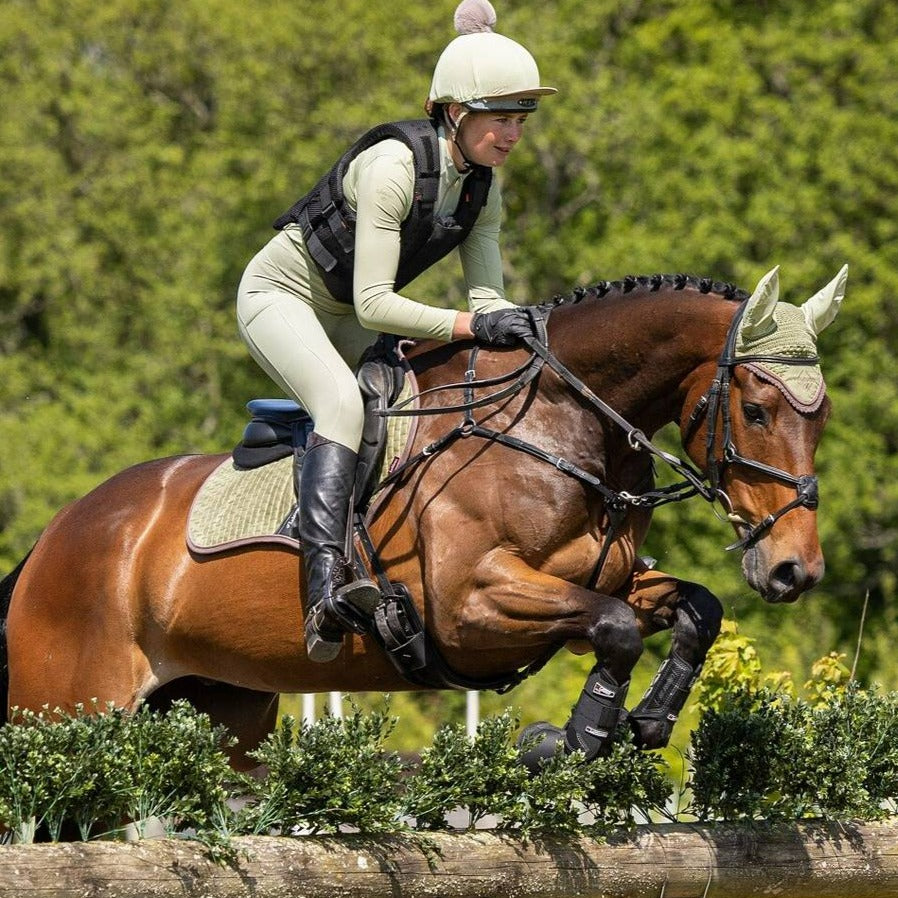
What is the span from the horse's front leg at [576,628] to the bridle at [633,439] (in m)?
0.26

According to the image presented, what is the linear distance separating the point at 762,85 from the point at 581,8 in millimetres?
2470

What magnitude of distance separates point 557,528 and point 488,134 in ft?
4.25

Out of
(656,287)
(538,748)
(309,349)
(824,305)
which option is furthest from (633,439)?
(309,349)

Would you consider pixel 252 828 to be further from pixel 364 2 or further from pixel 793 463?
pixel 364 2

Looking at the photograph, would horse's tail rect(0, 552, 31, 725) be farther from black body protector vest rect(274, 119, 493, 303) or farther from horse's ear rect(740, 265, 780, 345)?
horse's ear rect(740, 265, 780, 345)

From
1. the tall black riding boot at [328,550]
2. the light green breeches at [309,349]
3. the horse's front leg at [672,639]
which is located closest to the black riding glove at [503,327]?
the light green breeches at [309,349]

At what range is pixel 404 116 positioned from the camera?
65.0ft

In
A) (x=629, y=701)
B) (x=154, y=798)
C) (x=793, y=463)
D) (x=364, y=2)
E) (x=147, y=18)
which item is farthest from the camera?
(x=147, y=18)

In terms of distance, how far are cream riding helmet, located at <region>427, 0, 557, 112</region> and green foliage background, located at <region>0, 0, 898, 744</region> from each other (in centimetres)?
1229

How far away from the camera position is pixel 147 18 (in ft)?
77.9

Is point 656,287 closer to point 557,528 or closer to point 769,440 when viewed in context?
point 769,440

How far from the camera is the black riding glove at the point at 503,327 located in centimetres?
559

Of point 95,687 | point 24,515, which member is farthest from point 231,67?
point 95,687

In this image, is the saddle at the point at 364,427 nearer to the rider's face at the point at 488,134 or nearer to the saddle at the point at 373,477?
the saddle at the point at 373,477
